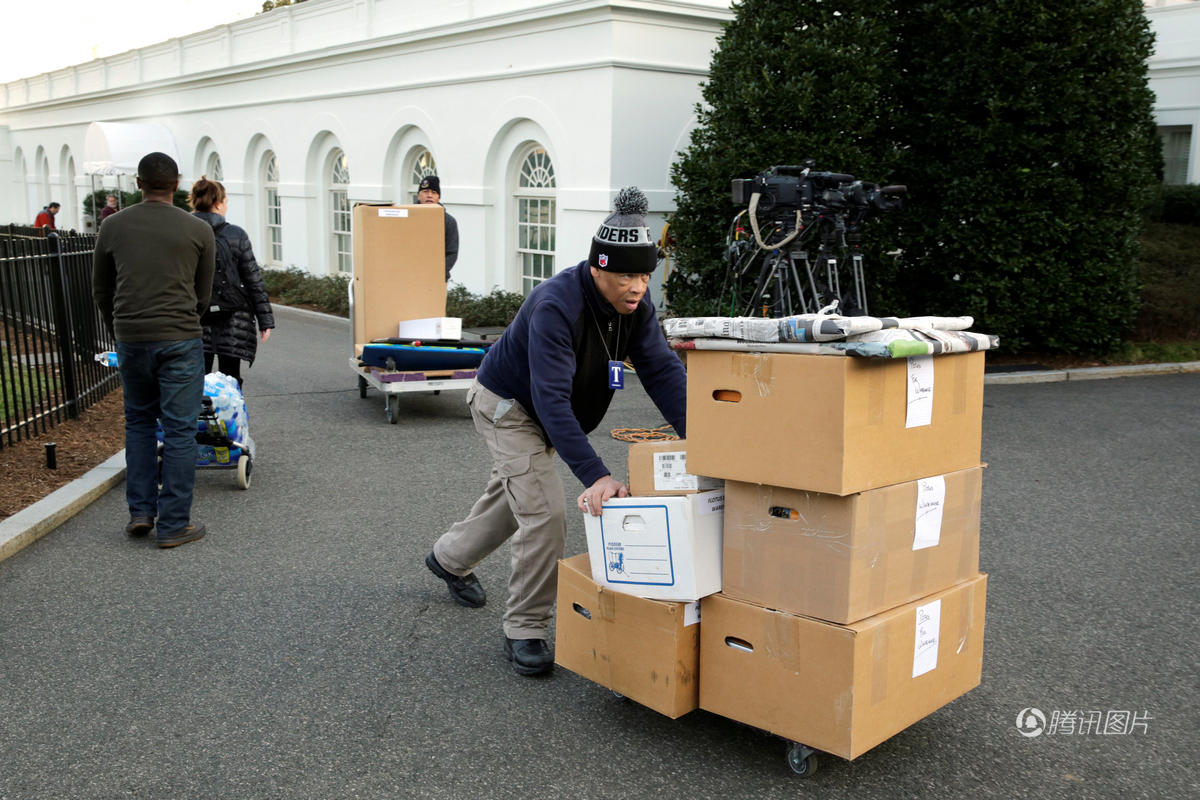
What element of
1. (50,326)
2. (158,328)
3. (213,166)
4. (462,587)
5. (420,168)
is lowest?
(462,587)

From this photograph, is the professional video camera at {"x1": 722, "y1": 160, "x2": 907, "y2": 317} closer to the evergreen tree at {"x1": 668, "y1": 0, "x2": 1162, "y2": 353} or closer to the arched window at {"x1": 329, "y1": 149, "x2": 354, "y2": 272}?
the evergreen tree at {"x1": 668, "y1": 0, "x2": 1162, "y2": 353}

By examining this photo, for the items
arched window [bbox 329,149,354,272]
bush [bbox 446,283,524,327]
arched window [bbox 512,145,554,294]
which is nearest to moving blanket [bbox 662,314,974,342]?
bush [bbox 446,283,524,327]

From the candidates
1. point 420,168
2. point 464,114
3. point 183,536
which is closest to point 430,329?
point 183,536

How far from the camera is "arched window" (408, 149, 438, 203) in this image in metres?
19.3

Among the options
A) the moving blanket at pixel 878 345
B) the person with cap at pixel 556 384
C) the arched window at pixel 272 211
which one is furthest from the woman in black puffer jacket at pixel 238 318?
the arched window at pixel 272 211

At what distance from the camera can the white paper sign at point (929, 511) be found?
351 centimetres

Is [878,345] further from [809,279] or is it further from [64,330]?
[809,279]

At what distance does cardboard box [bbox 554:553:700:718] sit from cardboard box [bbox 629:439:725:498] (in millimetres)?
376

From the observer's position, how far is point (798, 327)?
10.8ft

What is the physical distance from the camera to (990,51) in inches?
472

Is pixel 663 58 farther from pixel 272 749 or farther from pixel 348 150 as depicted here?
pixel 272 749

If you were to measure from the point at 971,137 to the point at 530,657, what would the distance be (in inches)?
392

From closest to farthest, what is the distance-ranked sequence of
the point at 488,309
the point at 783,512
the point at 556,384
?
1. the point at 783,512
2. the point at 556,384
3. the point at 488,309

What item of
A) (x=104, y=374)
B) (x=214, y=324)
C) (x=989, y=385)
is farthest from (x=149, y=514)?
(x=989, y=385)
